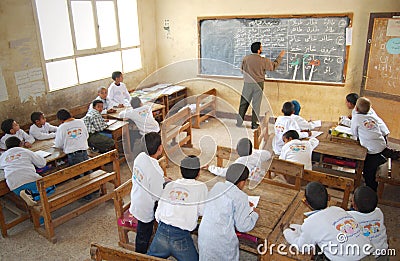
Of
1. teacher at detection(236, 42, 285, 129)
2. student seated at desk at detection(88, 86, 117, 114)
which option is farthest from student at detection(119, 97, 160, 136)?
teacher at detection(236, 42, 285, 129)

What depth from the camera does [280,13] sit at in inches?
222

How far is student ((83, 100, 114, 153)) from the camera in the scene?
437cm

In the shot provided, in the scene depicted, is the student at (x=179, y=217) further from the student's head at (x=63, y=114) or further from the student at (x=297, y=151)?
the student's head at (x=63, y=114)

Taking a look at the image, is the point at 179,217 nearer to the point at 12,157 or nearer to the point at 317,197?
the point at 317,197

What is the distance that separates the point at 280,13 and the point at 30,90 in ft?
13.3

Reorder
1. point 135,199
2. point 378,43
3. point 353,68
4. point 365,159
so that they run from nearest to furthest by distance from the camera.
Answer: point 135,199, point 365,159, point 378,43, point 353,68

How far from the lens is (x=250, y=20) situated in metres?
5.95

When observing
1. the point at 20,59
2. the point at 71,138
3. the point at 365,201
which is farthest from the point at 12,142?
the point at 365,201

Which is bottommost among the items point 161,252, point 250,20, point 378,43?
point 161,252

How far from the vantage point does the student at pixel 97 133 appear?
14.3ft

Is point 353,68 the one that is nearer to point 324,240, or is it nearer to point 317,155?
point 317,155

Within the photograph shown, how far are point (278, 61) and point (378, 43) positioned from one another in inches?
59.4

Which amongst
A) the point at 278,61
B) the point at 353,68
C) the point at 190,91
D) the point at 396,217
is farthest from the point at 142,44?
the point at 396,217

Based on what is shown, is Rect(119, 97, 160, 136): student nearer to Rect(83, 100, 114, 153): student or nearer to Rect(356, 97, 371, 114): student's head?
Rect(83, 100, 114, 153): student
